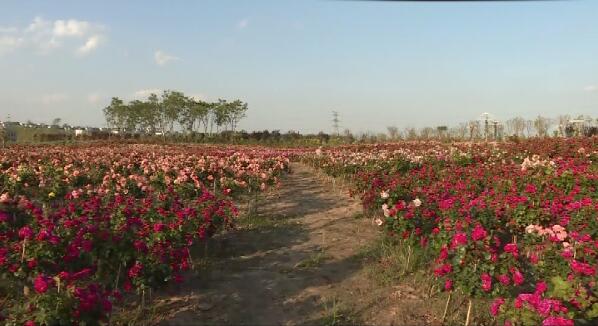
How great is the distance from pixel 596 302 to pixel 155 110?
5087 centimetres

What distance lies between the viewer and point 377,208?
877cm

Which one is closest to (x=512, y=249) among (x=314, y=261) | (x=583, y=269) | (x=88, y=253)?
(x=583, y=269)

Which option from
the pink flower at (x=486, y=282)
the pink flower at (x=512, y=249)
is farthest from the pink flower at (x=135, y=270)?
the pink flower at (x=512, y=249)

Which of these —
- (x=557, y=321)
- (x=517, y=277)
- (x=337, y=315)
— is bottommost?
(x=337, y=315)

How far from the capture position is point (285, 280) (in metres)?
5.60

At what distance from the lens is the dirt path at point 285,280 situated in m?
4.65

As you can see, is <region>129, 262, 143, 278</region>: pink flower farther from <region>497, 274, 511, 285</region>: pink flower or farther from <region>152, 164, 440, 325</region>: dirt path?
<region>497, 274, 511, 285</region>: pink flower

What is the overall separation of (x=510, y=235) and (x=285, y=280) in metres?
3.90

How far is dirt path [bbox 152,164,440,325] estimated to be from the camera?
465 cm

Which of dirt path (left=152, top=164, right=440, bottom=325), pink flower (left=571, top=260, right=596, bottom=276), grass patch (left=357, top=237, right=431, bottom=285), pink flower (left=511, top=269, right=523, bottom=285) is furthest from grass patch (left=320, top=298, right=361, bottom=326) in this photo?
pink flower (left=571, top=260, right=596, bottom=276)

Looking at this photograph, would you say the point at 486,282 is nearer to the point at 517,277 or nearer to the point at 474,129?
the point at 517,277

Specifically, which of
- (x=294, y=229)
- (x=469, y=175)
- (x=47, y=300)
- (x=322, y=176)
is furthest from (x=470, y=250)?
(x=322, y=176)

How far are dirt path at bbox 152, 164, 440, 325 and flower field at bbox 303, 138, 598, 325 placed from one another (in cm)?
84

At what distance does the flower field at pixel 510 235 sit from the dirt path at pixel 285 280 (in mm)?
837
